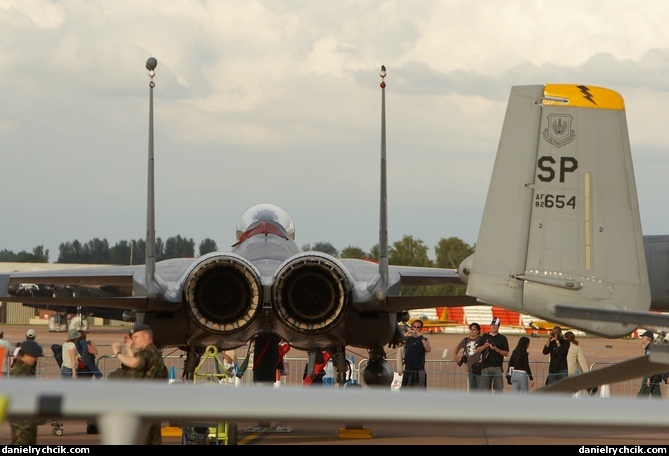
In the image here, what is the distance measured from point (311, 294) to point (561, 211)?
5213 mm

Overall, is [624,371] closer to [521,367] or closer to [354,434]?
[354,434]

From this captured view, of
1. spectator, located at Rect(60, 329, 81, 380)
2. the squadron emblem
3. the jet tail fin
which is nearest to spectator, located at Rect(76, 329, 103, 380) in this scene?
spectator, located at Rect(60, 329, 81, 380)

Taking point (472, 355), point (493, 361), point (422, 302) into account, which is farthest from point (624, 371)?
point (472, 355)

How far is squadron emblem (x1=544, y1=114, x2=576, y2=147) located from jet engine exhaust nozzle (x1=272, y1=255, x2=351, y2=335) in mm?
5021

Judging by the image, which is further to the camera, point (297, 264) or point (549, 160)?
point (297, 264)

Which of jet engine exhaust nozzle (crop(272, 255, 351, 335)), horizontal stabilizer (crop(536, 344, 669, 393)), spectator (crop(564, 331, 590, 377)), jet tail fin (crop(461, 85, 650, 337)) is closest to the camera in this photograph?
horizontal stabilizer (crop(536, 344, 669, 393))

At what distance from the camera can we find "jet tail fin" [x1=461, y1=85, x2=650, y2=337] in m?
6.82

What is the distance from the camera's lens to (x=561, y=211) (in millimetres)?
7164

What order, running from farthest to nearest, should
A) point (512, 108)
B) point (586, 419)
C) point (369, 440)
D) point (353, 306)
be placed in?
point (353, 306), point (369, 440), point (512, 108), point (586, 419)

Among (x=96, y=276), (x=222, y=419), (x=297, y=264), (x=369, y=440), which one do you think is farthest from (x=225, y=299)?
(x=222, y=419)

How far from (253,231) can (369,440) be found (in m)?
4.43

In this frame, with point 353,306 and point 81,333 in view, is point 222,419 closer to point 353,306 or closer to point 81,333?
point 353,306

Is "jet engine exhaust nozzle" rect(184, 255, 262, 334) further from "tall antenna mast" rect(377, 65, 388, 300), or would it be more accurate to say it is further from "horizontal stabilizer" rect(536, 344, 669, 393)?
"horizontal stabilizer" rect(536, 344, 669, 393)

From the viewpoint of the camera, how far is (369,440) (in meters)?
11.2
